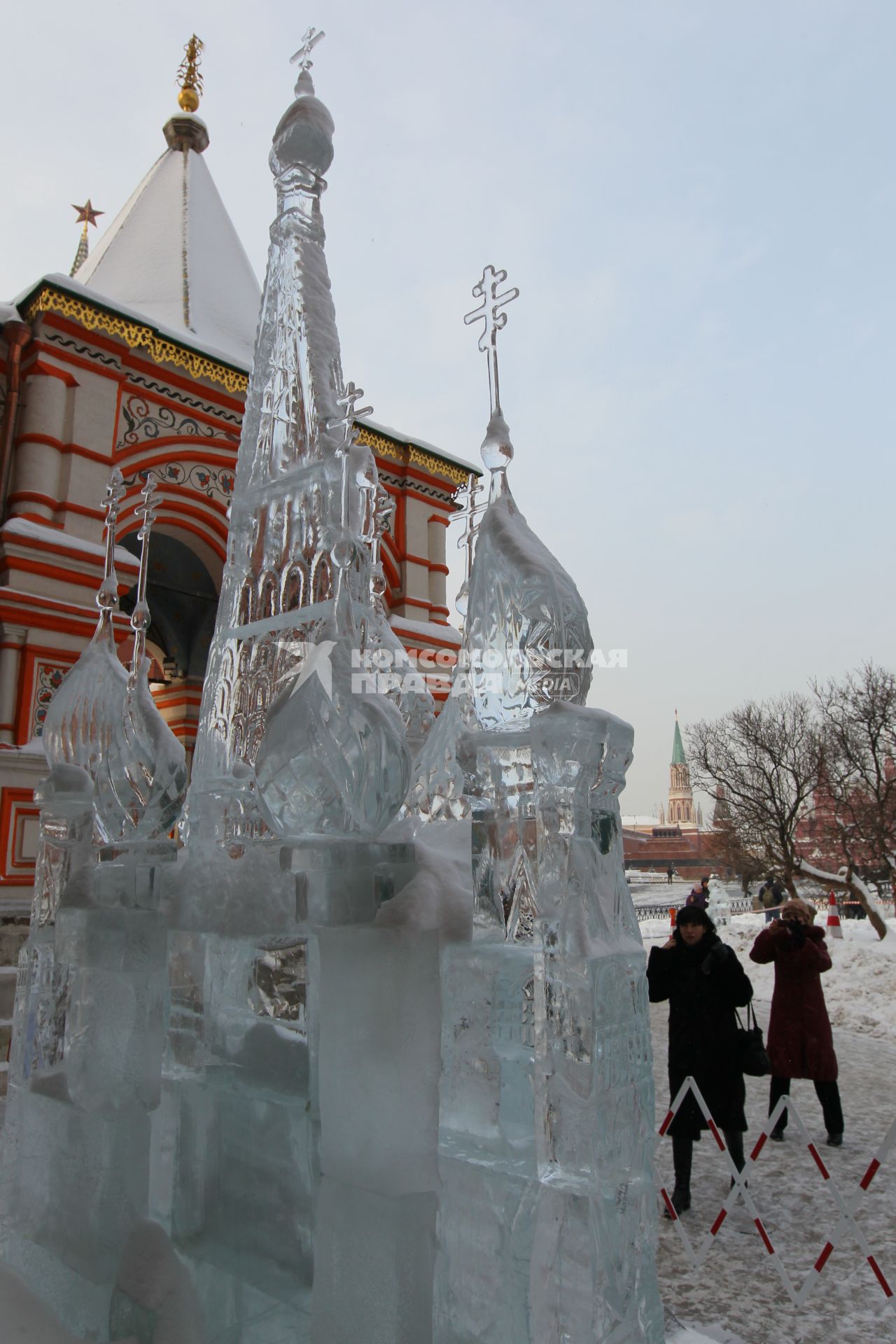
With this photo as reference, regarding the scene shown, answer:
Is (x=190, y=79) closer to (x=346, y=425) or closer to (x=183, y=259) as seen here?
(x=183, y=259)

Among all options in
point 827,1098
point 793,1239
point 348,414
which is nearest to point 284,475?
point 348,414

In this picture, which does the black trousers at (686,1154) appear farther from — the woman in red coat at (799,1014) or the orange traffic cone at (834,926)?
the orange traffic cone at (834,926)

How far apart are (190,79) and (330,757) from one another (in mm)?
10424

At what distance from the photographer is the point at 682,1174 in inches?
136

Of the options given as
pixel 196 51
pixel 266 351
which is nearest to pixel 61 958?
pixel 266 351

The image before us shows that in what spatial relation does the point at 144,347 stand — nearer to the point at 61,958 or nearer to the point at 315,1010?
the point at 61,958

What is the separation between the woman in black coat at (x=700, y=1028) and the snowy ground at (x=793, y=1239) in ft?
0.88

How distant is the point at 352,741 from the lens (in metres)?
1.54

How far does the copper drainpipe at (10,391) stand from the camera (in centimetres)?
667

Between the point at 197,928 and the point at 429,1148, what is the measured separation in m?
0.67

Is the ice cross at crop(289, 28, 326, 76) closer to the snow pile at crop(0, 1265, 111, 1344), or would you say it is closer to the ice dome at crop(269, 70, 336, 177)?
the ice dome at crop(269, 70, 336, 177)

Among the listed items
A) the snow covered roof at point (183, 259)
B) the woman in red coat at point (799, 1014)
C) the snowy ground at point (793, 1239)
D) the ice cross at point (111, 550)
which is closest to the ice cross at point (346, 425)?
the ice cross at point (111, 550)

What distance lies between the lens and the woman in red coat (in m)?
4.12

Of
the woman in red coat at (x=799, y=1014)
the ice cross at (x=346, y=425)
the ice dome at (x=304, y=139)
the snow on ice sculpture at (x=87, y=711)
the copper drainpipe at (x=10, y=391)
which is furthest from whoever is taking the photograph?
the copper drainpipe at (x=10, y=391)
